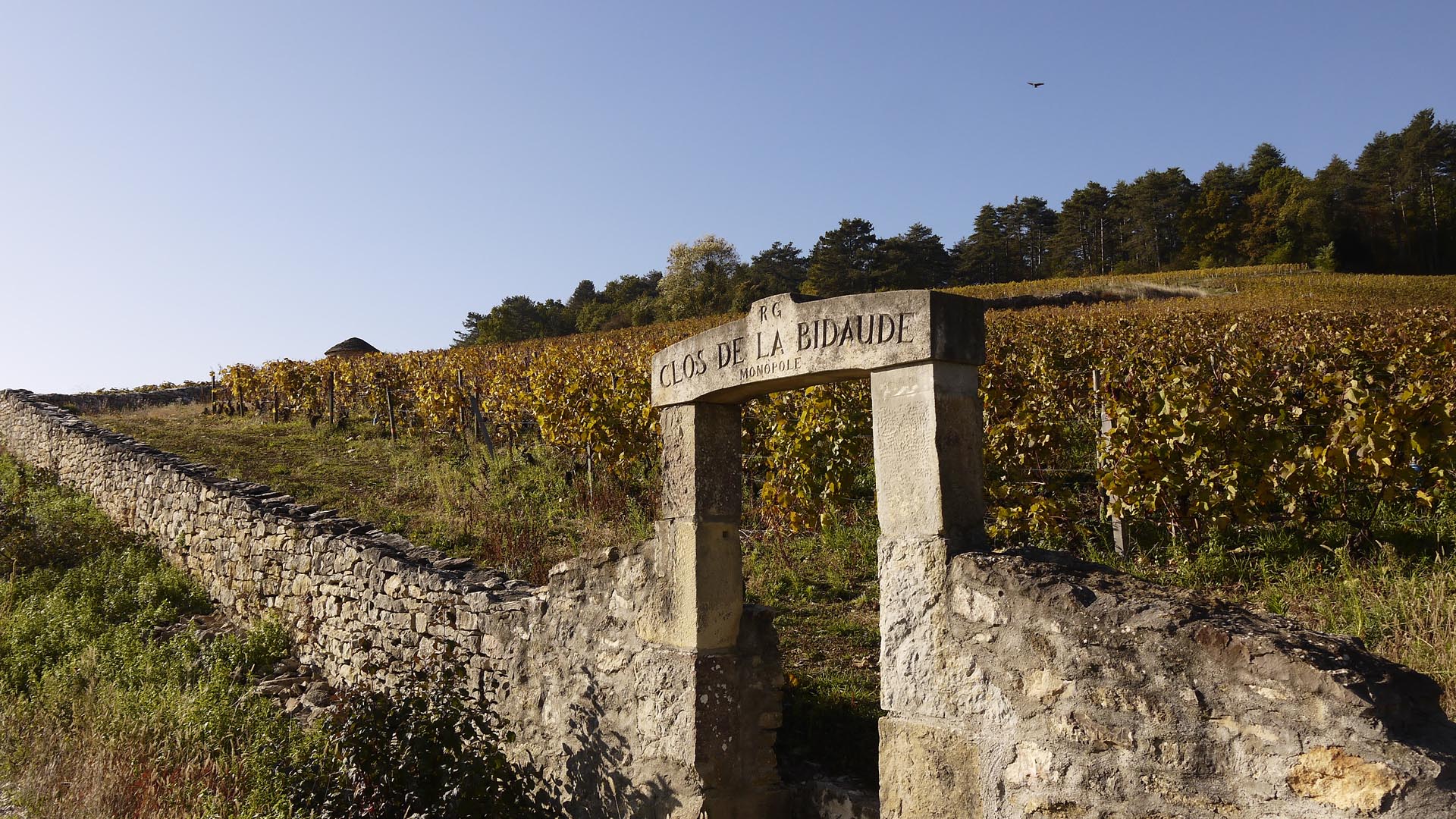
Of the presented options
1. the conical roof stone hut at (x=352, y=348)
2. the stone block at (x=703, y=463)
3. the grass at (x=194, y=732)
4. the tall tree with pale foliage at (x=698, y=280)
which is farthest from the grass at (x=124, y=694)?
the tall tree with pale foliage at (x=698, y=280)

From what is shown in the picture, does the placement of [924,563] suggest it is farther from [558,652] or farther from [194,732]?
[194,732]

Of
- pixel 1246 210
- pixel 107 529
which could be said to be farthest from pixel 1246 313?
pixel 1246 210

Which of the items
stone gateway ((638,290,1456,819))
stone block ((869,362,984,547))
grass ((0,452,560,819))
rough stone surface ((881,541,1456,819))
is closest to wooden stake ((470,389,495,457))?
grass ((0,452,560,819))

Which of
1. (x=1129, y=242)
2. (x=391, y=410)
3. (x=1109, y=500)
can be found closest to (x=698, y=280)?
(x=1129, y=242)

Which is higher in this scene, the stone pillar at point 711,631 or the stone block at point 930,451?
the stone block at point 930,451

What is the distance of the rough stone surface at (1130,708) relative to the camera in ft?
7.98

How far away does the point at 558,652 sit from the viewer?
533 cm

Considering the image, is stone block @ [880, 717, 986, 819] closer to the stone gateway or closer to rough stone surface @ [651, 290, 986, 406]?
the stone gateway

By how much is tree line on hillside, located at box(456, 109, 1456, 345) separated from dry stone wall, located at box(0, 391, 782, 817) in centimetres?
3501

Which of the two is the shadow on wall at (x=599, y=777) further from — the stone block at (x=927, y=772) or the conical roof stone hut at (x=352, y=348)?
the conical roof stone hut at (x=352, y=348)

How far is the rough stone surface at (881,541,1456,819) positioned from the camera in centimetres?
243

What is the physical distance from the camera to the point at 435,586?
6477 mm

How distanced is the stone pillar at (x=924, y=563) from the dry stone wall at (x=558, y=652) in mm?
1144

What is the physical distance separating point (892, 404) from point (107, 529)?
1228cm
